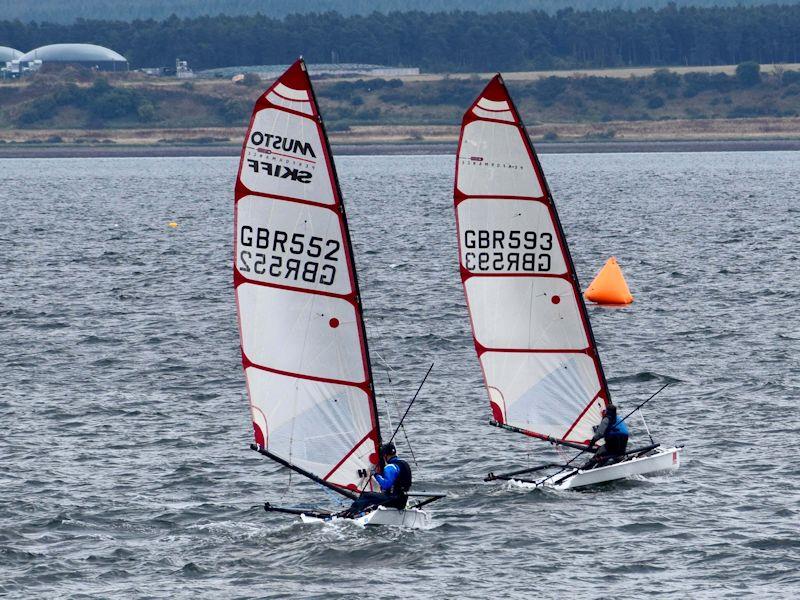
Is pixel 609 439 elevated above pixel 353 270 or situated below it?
below

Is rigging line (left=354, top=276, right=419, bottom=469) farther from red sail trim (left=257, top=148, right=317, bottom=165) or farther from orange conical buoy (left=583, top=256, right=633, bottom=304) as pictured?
orange conical buoy (left=583, top=256, right=633, bottom=304)

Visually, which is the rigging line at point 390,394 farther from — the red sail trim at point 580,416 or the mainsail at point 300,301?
the red sail trim at point 580,416

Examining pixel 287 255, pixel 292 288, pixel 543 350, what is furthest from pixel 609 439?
pixel 287 255

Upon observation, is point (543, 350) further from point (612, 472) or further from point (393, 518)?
point (393, 518)

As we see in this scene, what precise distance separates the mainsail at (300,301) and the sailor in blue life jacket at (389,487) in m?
0.34

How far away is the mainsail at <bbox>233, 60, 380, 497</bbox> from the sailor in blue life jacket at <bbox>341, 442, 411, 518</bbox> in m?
0.34

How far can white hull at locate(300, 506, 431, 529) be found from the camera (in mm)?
27031

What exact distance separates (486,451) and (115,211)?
9291cm

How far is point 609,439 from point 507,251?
14.8 feet

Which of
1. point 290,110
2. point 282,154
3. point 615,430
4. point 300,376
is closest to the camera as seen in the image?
point 290,110

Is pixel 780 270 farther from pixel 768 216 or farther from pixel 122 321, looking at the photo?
pixel 768 216

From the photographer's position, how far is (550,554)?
26.7 m

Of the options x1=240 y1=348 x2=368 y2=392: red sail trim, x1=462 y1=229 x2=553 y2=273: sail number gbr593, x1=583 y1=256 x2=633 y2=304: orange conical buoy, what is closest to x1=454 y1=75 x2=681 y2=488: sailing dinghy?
x1=462 y1=229 x2=553 y2=273: sail number gbr593

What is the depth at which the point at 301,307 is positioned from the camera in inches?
1051
